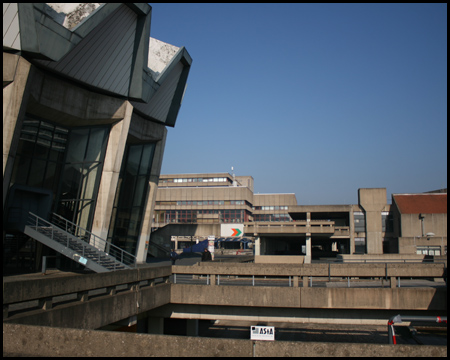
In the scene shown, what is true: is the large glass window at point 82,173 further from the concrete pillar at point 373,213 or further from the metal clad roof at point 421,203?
the metal clad roof at point 421,203

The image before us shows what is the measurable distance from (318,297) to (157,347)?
1123 cm

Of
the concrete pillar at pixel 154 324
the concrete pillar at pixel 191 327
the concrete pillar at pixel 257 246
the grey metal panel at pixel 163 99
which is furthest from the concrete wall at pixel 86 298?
the concrete pillar at pixel 257 246

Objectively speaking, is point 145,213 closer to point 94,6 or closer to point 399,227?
point 94,6

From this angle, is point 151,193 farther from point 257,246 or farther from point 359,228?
point 359,228

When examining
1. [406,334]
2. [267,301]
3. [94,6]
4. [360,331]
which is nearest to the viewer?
[406,334]

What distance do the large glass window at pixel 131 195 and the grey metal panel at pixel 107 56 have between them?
6.95 metres

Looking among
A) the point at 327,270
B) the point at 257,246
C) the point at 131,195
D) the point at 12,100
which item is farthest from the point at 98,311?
the point at 257,246

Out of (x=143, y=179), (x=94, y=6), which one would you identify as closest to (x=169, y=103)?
(x=143, y=179)

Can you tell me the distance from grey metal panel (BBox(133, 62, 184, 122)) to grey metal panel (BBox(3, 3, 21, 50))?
10.3 meters

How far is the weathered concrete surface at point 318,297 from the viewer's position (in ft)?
54.7

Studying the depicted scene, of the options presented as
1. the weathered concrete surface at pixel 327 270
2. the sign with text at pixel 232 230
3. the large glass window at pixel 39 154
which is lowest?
the weathered concrete surface at pixel 327 270

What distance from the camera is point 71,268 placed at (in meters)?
24.2

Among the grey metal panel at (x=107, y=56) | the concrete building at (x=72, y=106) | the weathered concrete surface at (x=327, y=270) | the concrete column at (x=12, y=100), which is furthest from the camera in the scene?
the grey metal panel at (x=107, y=56)

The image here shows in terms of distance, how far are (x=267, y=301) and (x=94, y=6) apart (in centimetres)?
1694
